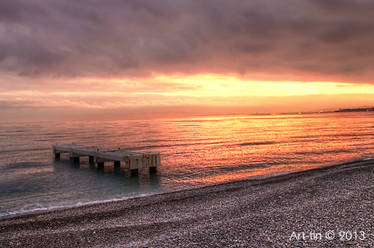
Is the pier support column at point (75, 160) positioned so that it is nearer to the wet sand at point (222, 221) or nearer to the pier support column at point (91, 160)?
the pier support column at point (91, 160)

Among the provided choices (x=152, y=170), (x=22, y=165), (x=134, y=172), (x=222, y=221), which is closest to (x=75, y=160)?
(x=22, y=165)

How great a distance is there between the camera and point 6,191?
722 inches

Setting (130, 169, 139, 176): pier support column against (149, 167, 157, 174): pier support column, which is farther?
(149, 167, 157, 174): pier support column

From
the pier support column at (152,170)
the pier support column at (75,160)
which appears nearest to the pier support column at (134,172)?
the pier support column at (152,170)

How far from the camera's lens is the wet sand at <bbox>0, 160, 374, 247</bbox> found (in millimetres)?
7496

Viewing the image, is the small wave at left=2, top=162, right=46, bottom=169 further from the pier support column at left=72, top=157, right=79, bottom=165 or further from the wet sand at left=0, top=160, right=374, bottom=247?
the wet sand at left=0, top=160, right=374, bottom=247

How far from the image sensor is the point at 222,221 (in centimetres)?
924

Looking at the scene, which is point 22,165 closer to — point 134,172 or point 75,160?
point 75,160

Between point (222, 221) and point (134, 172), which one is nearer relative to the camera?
point (222, 221)

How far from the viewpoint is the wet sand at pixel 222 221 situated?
750 centimetres

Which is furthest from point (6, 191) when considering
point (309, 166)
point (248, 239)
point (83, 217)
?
point (309, 166)

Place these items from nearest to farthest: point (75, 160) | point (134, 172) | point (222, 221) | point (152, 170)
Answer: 1. point (222, 221)
2. point (134, 172)
3. point (152, 170)
4. point (75, 160)

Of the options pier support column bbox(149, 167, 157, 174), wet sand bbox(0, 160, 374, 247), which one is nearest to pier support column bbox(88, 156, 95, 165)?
pier support column bbox(149, 167, 157, 174)

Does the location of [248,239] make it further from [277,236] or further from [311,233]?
[311,233]
